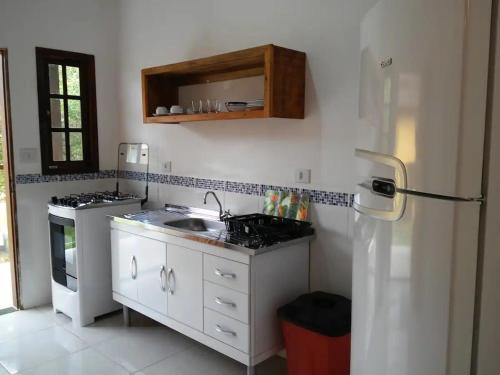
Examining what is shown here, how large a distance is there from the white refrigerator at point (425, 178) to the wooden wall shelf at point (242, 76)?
987 millimetres

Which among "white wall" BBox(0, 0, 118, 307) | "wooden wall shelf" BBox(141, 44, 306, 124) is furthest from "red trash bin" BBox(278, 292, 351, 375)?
"white wall" BBox(0, 0, 118, 307)

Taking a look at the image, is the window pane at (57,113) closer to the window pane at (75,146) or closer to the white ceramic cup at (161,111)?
the window pane at (75,146)

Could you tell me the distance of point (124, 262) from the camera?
120 inches

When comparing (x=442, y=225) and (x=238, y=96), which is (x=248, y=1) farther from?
(x=442, y=225)

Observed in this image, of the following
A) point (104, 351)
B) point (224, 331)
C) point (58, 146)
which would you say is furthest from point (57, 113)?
point (224, 331)

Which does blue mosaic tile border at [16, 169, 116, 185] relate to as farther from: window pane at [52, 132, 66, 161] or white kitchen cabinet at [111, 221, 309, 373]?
white kitchen cabinet at [111, 221, 309, 373]

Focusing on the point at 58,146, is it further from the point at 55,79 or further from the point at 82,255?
the point at 82,255

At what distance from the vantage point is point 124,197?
11.7 ft

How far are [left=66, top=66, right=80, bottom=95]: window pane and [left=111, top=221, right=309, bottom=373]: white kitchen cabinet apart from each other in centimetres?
156

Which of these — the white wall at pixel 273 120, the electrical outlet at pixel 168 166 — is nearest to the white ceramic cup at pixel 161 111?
the white wall at pixel 273 120

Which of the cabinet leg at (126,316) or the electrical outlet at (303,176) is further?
the cabinet leg at (126,316)

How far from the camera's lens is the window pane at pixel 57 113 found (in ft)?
11.7

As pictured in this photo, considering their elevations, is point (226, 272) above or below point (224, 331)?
above

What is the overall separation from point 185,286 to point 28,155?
6.06 ft
